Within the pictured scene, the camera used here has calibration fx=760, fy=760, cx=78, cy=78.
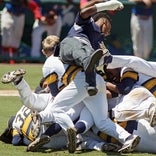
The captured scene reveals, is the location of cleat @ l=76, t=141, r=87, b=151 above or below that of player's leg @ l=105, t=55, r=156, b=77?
below

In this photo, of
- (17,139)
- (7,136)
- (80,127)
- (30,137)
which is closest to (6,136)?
(7,136)

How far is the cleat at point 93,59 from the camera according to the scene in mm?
7402

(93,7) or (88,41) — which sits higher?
(93,7)

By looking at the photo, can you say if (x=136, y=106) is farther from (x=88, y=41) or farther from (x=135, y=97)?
(x=88, y=41)

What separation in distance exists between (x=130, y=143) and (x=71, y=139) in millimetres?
583

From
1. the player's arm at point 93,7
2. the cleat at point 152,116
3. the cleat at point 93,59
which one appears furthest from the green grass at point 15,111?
the player's arm at point 93,7

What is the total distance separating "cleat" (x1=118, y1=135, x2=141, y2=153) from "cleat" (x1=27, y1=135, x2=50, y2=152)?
75 centimetres

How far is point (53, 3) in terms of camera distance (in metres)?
19.7

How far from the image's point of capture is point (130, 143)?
24.5 feet

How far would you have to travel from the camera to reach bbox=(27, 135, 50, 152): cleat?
759 centimetres

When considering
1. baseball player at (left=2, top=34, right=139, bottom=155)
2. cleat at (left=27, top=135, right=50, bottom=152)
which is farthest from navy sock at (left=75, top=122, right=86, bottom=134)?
cleat at (left=27, top=135, right=50, bottom=152)

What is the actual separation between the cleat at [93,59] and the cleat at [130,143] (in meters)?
0.79

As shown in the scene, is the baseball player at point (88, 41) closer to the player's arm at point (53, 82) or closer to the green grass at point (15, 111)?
the player's arm at point (53, 82)

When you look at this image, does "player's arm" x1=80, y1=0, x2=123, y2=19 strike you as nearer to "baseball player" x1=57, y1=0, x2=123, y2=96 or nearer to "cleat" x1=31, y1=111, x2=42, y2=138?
"baseball player" x1=57, y1=0, x2=123, y2=96
